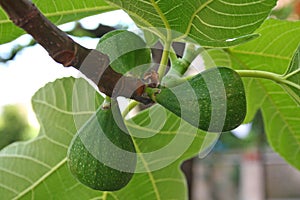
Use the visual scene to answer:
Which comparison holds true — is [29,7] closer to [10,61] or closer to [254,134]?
[10,61]

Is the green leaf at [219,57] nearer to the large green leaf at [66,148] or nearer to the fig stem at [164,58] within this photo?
the large green leaf at [66,148]

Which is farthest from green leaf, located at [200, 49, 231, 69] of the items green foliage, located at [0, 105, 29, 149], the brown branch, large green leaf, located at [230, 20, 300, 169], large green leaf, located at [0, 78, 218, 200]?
green foliage, located at [0, 105, 29, 149]

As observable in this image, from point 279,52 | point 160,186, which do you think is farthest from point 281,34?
point 160,186

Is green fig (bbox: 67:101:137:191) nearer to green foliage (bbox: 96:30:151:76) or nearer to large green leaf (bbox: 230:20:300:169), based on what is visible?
green foliage (bbox: 96:30:151:76)

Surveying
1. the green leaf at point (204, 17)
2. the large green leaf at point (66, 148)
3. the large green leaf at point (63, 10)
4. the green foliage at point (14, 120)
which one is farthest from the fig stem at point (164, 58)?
the green foliage at point (14, 120)

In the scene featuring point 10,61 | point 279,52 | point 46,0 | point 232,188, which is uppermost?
point 46,0

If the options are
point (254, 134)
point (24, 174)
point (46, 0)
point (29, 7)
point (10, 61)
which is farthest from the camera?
point (254, 134)

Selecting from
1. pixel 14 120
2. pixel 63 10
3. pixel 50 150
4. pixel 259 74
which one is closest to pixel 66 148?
pixel 50 150
